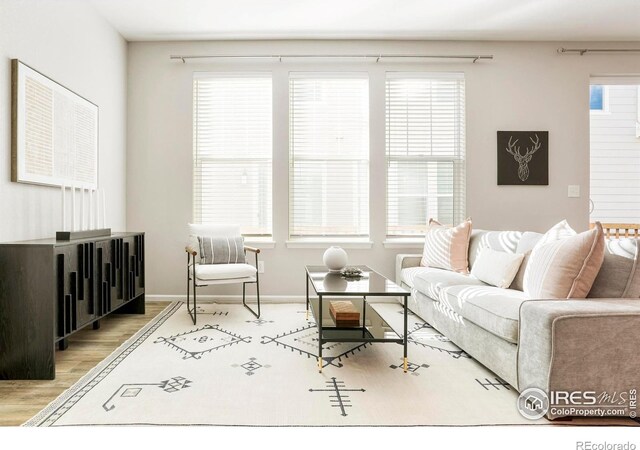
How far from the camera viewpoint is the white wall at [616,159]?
19.2 ft

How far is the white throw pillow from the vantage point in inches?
114

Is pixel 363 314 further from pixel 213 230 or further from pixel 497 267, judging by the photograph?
pixel 213 230

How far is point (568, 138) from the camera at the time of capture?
175 inches

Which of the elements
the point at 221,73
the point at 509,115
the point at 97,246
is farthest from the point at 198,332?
the point at 509,115

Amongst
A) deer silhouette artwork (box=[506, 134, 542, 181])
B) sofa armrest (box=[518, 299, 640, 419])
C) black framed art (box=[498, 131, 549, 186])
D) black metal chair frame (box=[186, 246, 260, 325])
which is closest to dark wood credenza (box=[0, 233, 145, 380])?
black metal chair frame (box=[186, 246, 260, 325])

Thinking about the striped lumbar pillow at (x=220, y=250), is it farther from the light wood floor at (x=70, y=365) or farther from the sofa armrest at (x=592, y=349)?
the sofa armrest at (x=592, y=349)

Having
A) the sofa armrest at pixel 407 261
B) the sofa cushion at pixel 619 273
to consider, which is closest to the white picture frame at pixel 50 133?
the sofa armrest at pixel 407 261

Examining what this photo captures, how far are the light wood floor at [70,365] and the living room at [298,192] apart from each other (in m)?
0.02

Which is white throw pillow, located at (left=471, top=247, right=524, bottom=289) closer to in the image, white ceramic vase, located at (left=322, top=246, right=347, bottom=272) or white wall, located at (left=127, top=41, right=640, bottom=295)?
white ceramic vase, located at (left=322, top=246, right=347, bottom=272)

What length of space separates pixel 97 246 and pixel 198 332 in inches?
39.5

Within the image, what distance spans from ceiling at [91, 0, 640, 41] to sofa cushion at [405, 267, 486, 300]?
8.00 ft

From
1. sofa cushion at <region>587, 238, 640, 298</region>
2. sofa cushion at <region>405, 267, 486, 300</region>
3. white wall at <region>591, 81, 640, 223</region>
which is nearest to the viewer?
sofa cushion at <region>587, 238, 640, 298</region>
